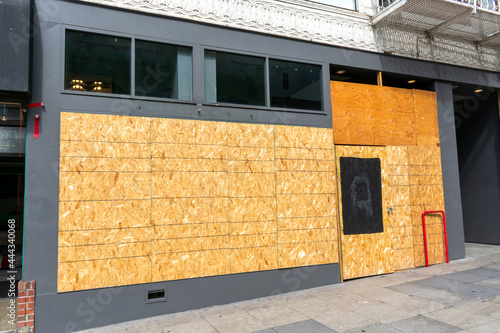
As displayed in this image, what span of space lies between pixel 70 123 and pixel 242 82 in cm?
333

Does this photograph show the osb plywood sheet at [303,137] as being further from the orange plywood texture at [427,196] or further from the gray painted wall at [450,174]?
the gray painted wall at [450,174]

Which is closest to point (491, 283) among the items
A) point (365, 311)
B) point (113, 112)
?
point (365, 311)

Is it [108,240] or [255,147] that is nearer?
[108,240]

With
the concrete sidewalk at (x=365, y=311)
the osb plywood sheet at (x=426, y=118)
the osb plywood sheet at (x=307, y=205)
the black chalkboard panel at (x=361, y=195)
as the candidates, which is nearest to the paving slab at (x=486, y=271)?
the concrete sidewalk at (x=365, y=311)

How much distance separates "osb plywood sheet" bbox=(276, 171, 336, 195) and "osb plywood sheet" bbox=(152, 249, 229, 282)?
1.81 meters

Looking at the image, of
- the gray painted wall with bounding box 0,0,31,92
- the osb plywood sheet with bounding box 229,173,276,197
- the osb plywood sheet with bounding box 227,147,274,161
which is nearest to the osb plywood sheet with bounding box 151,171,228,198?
the osb plywood sheet with bounding box 229,173,276,197

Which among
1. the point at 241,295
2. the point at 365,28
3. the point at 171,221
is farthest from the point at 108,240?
the point at 365,28

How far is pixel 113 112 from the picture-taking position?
600 centimetres

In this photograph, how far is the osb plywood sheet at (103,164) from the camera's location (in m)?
5.63

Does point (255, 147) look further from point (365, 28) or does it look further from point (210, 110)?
point (365, 28)

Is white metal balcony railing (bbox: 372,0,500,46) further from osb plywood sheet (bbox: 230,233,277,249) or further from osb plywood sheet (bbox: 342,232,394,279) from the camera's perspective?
osb plywood sheet (bbox: 230,233,277,249)

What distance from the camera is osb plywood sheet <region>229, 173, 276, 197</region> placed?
672cm

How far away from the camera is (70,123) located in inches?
224

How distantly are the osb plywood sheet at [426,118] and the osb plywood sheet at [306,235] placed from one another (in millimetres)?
3722
